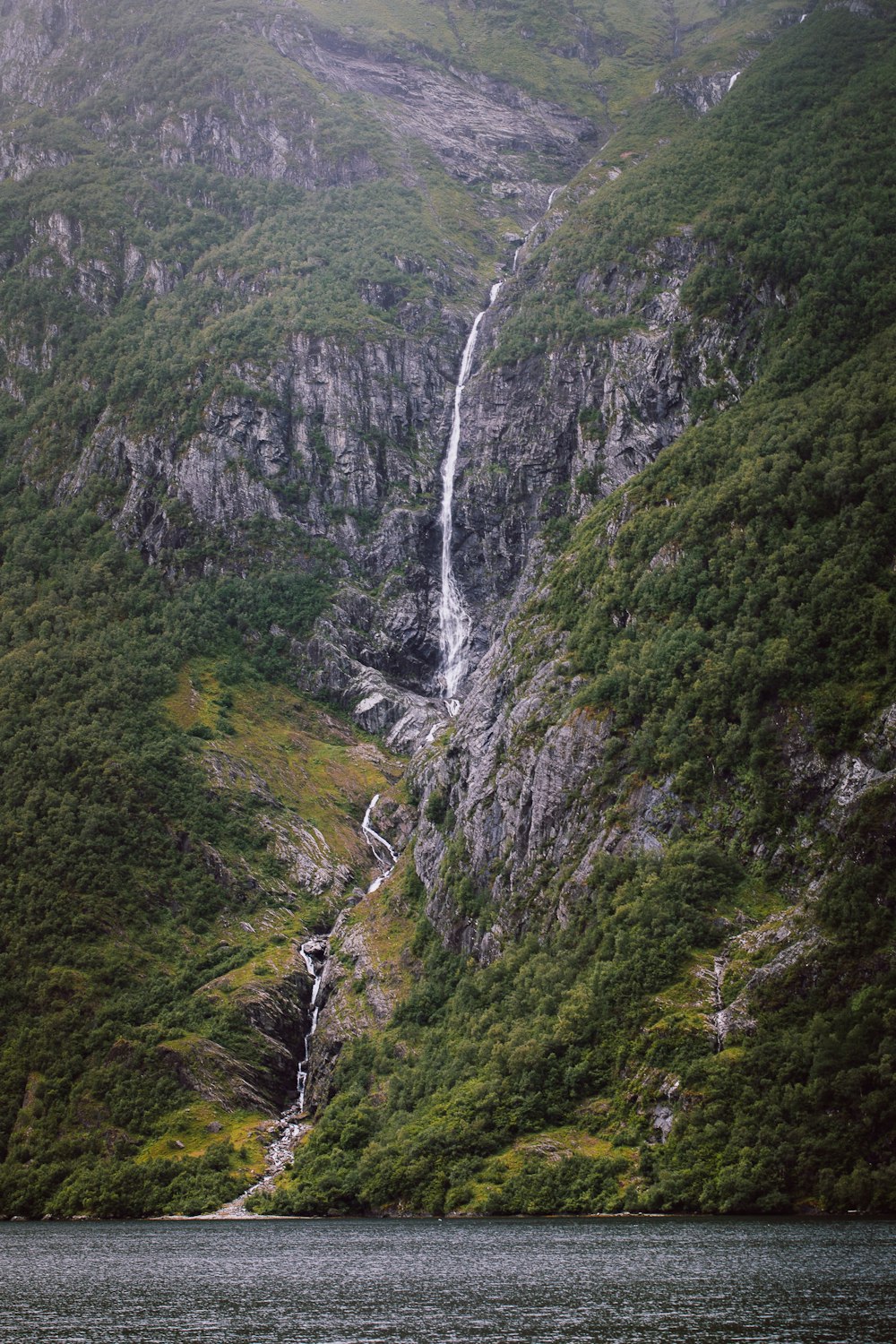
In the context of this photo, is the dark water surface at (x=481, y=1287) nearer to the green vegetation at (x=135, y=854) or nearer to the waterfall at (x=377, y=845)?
the green vegetation at (x=135, y=854)

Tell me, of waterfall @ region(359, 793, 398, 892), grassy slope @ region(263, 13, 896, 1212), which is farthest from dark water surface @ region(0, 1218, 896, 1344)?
waterfall @ region(359, 793, 398, 892)

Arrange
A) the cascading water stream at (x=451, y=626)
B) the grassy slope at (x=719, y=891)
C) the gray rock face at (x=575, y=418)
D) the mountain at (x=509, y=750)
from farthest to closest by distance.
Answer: the cascading water stream at (x=451, y=626), the gray rock face at (x=575, y=418), the mountain at (x=509, y=750), the grassy slope at (x=719, y=891)

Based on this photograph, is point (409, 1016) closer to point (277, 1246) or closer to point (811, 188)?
point (277, 1246)

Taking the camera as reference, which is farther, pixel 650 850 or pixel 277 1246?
pixel 650 850

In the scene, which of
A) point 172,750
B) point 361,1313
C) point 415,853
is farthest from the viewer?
point 172,750

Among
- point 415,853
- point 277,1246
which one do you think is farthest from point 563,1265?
point 415,853

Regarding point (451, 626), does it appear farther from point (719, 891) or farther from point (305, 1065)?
point (719, 891)

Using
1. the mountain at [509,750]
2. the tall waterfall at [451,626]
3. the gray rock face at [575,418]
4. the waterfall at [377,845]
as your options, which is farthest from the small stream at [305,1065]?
the gray rock face at [575,418]
